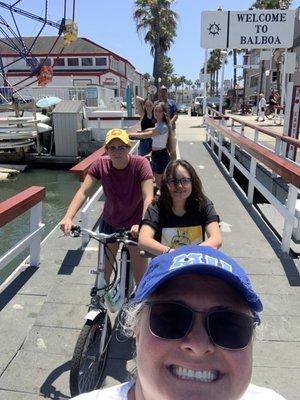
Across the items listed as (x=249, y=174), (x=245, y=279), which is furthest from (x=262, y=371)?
(x=249, y=174)

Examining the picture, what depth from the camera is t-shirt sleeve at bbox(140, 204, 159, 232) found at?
118 inches

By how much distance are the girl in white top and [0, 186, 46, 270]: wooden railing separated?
2062 mm

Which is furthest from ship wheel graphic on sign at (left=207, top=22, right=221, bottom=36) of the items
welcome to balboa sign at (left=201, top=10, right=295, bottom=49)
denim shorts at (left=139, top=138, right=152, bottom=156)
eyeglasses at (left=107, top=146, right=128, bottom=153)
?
eyeglasses at (left=107, top=146, right=128, bottom=153)

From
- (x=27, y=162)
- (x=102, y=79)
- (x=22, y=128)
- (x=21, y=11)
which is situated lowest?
(x=27, y=162)

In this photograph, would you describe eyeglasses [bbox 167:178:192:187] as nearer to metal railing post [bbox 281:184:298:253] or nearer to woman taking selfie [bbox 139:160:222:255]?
woman taking selfie [bbox 139:160:222:255]

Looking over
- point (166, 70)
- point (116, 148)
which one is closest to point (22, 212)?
point (116, 148)

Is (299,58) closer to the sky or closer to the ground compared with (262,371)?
closer to the sky

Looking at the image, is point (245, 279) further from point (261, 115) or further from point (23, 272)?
point (261, 115)

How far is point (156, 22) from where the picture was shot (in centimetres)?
4175

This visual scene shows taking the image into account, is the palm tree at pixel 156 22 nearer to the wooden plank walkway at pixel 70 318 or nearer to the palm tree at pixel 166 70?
the palm tree at pixel 166 70

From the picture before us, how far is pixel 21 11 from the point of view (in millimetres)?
27391

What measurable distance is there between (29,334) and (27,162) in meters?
17.3

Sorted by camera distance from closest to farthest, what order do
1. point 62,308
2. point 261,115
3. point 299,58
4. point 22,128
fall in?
point 62,308 < point 22,128 < point 261,115 < point 299,58

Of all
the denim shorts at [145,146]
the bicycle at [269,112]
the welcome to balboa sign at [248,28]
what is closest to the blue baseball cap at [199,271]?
the denim shorts at [145,146]
